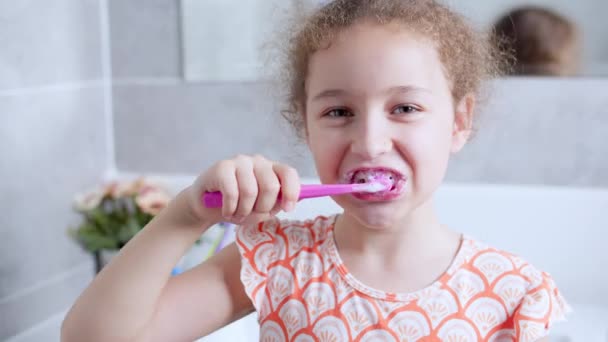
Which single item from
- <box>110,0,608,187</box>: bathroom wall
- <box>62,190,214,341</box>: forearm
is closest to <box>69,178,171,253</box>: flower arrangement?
<box>110,0,608,187</box>: bathroom wall

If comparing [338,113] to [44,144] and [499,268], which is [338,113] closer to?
[499,268]

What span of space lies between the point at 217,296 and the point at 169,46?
0.84 m

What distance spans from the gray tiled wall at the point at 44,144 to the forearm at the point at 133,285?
57 cm

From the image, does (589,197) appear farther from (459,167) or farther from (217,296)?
(217,296)

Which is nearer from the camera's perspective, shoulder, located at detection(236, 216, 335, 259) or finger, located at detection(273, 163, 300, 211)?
finger, located at detection(273, 163, 300, 211)

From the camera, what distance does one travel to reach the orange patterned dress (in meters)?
0.73

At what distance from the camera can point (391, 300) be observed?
741 mm

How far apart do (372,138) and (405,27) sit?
4.7 inches

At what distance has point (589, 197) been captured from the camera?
1339 mm

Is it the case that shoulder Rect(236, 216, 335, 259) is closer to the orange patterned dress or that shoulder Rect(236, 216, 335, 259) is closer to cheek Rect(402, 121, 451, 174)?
the orange patterned dress

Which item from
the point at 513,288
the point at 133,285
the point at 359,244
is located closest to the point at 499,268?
the point at 513,288

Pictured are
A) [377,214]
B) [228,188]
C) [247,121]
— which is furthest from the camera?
[247,121]

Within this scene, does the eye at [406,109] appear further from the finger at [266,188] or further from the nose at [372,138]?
the finger at [266,188]

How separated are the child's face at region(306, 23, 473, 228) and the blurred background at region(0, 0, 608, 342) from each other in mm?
460
